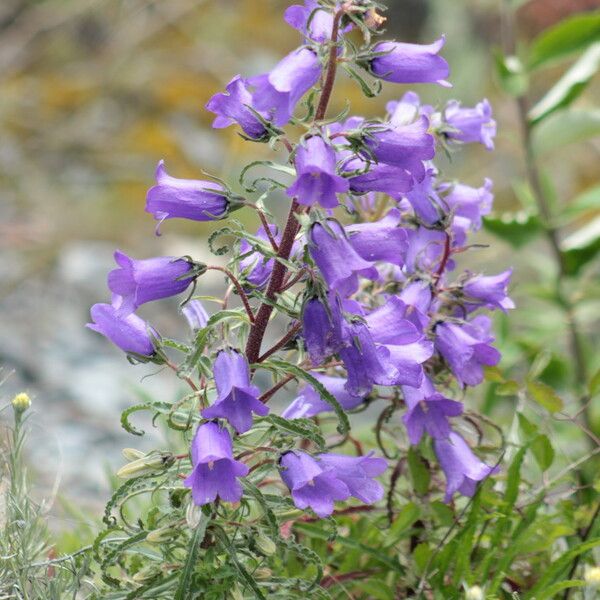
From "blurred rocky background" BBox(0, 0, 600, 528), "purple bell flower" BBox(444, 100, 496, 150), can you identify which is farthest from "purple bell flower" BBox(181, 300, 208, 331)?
"blurred rocky background" BBox(0, 0, 600, 528)

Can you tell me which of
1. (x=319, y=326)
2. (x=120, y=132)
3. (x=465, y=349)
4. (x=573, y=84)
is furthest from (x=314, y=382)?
(x=120, y=132)

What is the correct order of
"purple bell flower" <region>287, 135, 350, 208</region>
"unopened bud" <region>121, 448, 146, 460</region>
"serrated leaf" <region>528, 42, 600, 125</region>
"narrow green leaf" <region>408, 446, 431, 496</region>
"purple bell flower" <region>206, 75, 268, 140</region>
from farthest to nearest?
"serrated leaf" <region>528, 42, 600, 125</region>, "narrow green leaf" <region>408, 446, 431, 496</region>, "unopened bud" <region>121, 448, 146, 460</region>, "purple bell flower" <region>206, 75, 268, 140</region>, "purple bell flower" <region>287, 135, 350, 208</region>

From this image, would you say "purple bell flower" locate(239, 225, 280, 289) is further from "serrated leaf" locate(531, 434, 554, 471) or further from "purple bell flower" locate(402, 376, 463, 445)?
"serrated leaf" locate(531, 434, 554, 471)

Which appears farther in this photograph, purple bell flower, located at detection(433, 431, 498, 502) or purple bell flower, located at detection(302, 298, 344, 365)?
purple bell flower, located at detection(433, 431, 498, 502)

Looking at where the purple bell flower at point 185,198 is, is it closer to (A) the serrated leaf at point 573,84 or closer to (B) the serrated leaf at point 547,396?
(B) the serrated leaf at point 547,396

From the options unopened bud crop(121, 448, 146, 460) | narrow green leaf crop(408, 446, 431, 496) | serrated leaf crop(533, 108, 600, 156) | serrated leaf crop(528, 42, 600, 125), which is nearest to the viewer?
unopened bud crop(121, 448, 146, 460)

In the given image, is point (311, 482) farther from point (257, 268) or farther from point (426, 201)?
point (426, 201)

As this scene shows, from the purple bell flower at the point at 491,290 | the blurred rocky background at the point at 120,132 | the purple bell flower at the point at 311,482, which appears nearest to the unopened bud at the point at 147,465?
the purple bell flower at the point at 311,482
